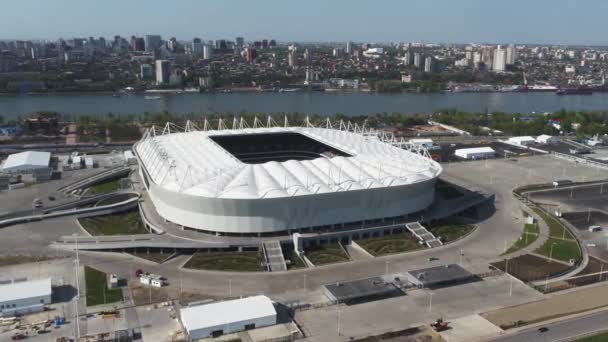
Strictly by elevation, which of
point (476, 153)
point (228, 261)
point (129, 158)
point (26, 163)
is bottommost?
point (228, 261)

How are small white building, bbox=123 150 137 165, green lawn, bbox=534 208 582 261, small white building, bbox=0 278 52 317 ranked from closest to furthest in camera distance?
small white building, bbox=0 278 52 317 → green lawn, bbox=534 208 582 261 → small white building, bbox=123 150 137 165

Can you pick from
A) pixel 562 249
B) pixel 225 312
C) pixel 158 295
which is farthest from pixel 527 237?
pixel 158 295

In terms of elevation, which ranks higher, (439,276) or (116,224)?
(116,224)

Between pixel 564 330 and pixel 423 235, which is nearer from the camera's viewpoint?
pixel 564 330

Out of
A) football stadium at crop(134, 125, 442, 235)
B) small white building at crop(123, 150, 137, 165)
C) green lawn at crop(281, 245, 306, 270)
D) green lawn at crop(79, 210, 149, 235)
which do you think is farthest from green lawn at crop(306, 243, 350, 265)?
small white building at crop(123, 150, 137, 165)

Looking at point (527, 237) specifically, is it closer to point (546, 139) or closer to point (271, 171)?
point (271, 171)

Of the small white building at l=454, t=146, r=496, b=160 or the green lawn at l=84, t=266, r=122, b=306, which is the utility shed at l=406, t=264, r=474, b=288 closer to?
the green lawn at l=84, t=266, r=122, b=306

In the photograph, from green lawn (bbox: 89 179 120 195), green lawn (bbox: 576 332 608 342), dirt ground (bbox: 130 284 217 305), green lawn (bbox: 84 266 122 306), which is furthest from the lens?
green lawn (bbox: 89 179 120 195)
